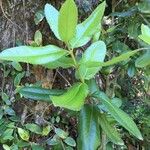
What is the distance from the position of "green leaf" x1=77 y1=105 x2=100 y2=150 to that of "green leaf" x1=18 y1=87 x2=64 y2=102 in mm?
76

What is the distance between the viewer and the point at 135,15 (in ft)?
3.95

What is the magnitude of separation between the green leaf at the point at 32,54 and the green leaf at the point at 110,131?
0.22 metres

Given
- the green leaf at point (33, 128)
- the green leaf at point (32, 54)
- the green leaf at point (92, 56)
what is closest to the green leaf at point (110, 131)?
the green leaf at point (92, 56)

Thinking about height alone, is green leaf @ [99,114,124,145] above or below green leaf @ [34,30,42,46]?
below

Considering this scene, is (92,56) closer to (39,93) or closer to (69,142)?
(39,93)

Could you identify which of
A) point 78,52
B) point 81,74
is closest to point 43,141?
point 78,52

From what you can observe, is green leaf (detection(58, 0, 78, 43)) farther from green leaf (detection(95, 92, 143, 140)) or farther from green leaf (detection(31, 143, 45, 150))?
green leaf (detection(31, 143, 45, 150))

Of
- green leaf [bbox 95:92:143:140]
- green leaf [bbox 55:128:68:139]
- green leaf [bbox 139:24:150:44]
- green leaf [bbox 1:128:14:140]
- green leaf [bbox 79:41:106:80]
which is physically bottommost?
green leaf [bbox 55:128:68:139]

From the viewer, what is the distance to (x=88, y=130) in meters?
0.81

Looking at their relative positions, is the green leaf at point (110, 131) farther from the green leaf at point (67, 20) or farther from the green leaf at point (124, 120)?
the green leaf at point (67, 20)

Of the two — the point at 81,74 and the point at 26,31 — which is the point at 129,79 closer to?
the point at 26,31

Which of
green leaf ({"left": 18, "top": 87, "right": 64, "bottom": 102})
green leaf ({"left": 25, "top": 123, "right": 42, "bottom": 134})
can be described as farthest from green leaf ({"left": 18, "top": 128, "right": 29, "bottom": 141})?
green leaf ({"left": 18, "top": 87, "right": 64, "bottom": 102})

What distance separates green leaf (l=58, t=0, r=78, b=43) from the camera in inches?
24.0

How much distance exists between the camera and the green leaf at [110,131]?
832 millimetres
